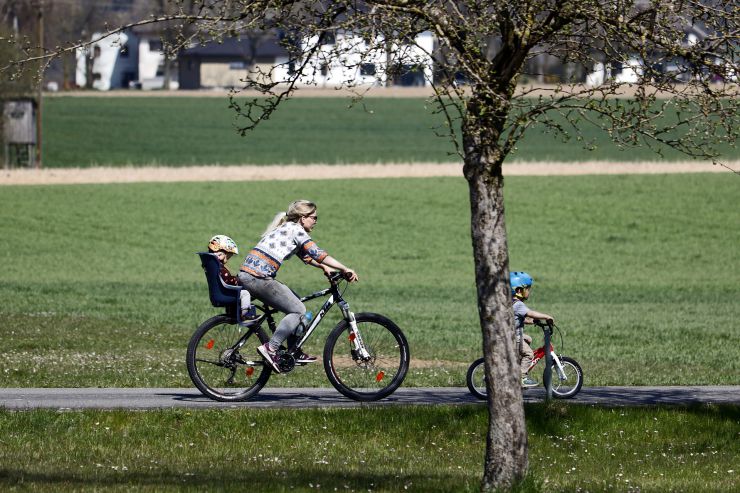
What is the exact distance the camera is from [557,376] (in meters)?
13.7

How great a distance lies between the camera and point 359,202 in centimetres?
4541

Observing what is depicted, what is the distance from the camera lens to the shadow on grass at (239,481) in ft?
29.9

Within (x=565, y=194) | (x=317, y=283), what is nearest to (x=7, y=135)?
(x=565, y=194)

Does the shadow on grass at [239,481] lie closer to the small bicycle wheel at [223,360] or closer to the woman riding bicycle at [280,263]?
the woman riding bicycle at [280,263]

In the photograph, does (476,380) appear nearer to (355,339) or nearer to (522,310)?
A: (522,310)

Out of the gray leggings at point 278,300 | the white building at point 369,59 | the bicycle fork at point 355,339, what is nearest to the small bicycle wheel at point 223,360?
the gray leggings at point 278,300

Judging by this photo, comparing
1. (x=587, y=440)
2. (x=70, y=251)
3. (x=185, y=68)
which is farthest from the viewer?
(x=185, y=68)

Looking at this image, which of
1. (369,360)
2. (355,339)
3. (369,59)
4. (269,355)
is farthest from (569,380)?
(369,59)

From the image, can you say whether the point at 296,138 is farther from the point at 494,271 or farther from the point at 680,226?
the point at 494,271

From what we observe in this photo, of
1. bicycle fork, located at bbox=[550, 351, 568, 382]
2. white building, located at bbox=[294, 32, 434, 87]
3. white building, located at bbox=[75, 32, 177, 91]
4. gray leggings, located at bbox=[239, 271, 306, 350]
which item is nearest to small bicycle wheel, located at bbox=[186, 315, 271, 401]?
gray leggings, located at bbox=[239, 271, 306, 350]

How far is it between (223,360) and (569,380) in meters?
3.37

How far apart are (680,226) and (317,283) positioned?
14.1 m

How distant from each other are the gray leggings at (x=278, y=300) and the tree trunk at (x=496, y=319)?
12.3ft

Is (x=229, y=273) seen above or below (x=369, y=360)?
above
